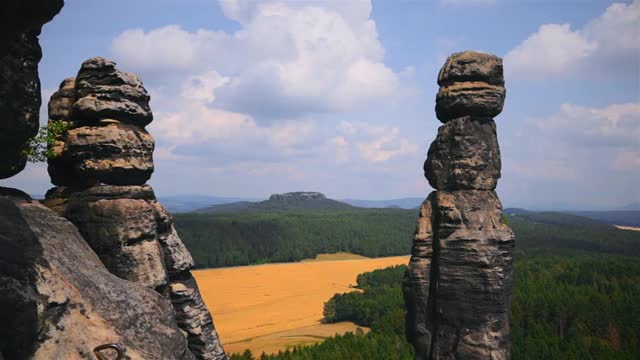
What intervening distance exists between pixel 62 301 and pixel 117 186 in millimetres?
9268

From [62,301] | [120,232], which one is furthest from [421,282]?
[62,301]

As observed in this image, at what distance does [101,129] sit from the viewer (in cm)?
2320

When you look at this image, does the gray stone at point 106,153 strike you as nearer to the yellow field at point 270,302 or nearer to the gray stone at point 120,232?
the gray stone at point 120,232

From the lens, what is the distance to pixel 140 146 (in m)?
24.3

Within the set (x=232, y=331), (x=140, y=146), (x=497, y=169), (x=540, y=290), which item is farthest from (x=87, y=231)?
(x=540, y=290)

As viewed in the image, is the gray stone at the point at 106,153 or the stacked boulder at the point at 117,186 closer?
the stacked boulder at the point at 117,186

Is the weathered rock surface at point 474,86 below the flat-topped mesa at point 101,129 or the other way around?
the other way around

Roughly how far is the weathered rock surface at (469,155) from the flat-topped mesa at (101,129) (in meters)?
18.6

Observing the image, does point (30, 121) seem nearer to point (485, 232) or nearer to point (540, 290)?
point (485, 232)

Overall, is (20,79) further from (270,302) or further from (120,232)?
(270,302)

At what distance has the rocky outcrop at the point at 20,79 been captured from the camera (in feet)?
33.5

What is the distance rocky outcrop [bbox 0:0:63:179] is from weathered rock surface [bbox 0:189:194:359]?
3546 millimetres

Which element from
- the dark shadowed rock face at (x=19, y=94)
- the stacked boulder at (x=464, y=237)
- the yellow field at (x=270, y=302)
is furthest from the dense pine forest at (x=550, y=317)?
the dark shadowed rock face at (x=19, y=94)

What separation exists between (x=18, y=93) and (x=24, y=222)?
7.32 m
